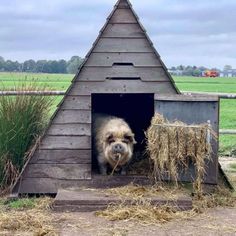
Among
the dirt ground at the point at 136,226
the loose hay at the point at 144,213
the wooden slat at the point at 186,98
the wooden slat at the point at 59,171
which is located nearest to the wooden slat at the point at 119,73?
the wooden slat at the point at 186,98

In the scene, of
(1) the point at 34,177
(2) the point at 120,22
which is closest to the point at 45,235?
(1) the point at 34,177

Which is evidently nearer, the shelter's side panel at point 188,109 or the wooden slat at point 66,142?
the shelter's side panel at point 188,109

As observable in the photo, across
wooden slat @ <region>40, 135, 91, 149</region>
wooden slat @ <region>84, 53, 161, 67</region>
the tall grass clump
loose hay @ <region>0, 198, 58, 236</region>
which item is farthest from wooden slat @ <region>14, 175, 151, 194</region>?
wooden slat @ <region>84, 53, 161, 67</region>

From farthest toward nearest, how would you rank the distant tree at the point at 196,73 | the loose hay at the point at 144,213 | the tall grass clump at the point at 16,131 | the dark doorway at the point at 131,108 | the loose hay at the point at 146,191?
the distant tree at the point at 196,73, the dark doorway at the point at 131,108, the tall grass clump at the point at 16,131, the loose hay at the point at 146,191, the loose hay at the point at 144,213

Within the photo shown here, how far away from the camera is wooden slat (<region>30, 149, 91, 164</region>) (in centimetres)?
793

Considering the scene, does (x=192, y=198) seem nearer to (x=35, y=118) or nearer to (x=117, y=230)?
(x=117, y=230)

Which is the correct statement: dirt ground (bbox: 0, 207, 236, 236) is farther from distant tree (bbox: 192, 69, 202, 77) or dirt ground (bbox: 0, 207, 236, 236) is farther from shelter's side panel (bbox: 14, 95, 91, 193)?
distant tree (bbox: 192, 69, 202, 77)

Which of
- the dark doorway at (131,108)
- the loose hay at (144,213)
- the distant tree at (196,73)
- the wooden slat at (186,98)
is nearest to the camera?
the loose hay at (144,213)

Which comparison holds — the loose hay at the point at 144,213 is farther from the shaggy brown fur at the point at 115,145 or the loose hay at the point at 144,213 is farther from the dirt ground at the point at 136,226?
the shaggy brown fur at the point at 115,145

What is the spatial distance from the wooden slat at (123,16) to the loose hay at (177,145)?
1.48 meters

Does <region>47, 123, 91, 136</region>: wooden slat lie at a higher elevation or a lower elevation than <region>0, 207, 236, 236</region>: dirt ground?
higher

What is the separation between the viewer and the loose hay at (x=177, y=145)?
7277mm

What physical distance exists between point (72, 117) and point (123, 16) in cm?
159

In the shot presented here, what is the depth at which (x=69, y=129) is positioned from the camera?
792 centimetres
